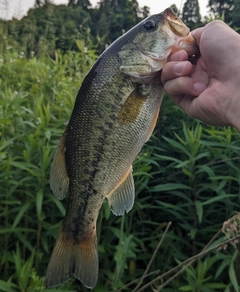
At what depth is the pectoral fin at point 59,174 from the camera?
1.70m

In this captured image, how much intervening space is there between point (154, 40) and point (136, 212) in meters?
2.00

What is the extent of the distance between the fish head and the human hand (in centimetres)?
4

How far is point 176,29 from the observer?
168cm

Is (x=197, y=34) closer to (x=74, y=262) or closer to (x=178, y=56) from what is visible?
(x=178, y=56)

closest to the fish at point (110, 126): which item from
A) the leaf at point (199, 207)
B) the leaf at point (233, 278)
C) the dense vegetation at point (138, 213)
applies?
the dense vegetation at point (138, 213)

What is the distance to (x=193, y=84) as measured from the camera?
6.20ft

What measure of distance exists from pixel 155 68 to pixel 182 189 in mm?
1872

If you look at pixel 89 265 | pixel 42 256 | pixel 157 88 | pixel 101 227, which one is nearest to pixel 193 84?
pixel 157 88

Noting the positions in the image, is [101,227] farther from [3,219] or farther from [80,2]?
[80,2]

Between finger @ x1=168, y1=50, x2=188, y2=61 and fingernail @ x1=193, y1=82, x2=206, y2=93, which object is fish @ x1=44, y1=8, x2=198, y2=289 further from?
fingernail @ x1=193, y1=82, x2=206, y2=93

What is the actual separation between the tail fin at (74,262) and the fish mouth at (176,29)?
0.84 meters

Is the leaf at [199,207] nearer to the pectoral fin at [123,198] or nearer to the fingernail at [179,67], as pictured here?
the pectoral fin at [123,198]

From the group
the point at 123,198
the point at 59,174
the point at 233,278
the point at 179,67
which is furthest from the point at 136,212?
the point at 179,67

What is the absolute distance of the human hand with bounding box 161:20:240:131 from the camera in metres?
1.75
